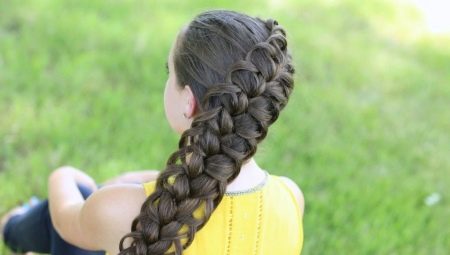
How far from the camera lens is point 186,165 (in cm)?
141

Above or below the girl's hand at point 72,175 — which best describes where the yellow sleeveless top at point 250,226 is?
above

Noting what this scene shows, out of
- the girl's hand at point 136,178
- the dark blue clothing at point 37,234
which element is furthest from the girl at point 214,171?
the girl's hand at point 136,178

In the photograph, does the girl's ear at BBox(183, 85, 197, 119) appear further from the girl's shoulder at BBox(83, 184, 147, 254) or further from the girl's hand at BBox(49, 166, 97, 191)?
the girl's hand at BBox(49, 166, 97, 191)

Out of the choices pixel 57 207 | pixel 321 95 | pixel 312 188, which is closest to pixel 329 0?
pixel 321 95

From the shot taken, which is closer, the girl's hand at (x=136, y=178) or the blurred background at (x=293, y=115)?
the girl's hand at (x=136, y=178)

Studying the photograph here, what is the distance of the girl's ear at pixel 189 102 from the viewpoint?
4.83 ft

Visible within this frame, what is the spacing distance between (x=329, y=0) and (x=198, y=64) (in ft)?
11.5

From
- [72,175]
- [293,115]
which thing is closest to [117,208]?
[72,175]

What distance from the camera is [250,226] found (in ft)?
4.98

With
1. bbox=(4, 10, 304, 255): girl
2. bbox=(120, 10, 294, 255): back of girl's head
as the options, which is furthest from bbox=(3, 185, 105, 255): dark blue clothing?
bbox=(120, 10, 294, 255): back of girl's head

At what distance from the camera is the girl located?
4.59ft

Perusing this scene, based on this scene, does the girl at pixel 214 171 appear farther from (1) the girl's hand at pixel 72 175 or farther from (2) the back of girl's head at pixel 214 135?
(1) the girl's hand at pixel 72 175

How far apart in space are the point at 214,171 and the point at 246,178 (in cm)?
15

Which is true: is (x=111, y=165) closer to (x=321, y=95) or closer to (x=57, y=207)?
(x=57, y=207)
